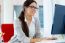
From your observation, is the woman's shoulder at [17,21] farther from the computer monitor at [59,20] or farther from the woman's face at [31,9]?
the computer monitor at [59,20]

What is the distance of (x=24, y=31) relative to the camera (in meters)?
1.18

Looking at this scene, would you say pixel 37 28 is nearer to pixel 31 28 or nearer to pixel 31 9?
pixel 31 28

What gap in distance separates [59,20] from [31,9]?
254 millimetres

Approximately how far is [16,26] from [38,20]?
19cm

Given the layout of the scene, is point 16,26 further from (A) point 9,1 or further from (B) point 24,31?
(A) point 9,1

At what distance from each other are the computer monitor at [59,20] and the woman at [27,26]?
0.48 feet

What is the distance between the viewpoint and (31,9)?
1188 mm

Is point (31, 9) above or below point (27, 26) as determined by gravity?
above

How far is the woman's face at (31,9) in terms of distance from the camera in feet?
3.87

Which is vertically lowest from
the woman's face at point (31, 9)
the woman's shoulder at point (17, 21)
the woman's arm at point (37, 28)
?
the woman's arm at point (37, 28)

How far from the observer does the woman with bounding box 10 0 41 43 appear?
1.17 meters

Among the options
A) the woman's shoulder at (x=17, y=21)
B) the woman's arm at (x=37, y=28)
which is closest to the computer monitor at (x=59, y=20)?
the woman's arm at (x=37, y=28)

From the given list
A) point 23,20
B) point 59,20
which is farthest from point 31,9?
point 59,20

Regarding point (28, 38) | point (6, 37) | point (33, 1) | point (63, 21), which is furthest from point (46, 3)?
point (6, 37)
